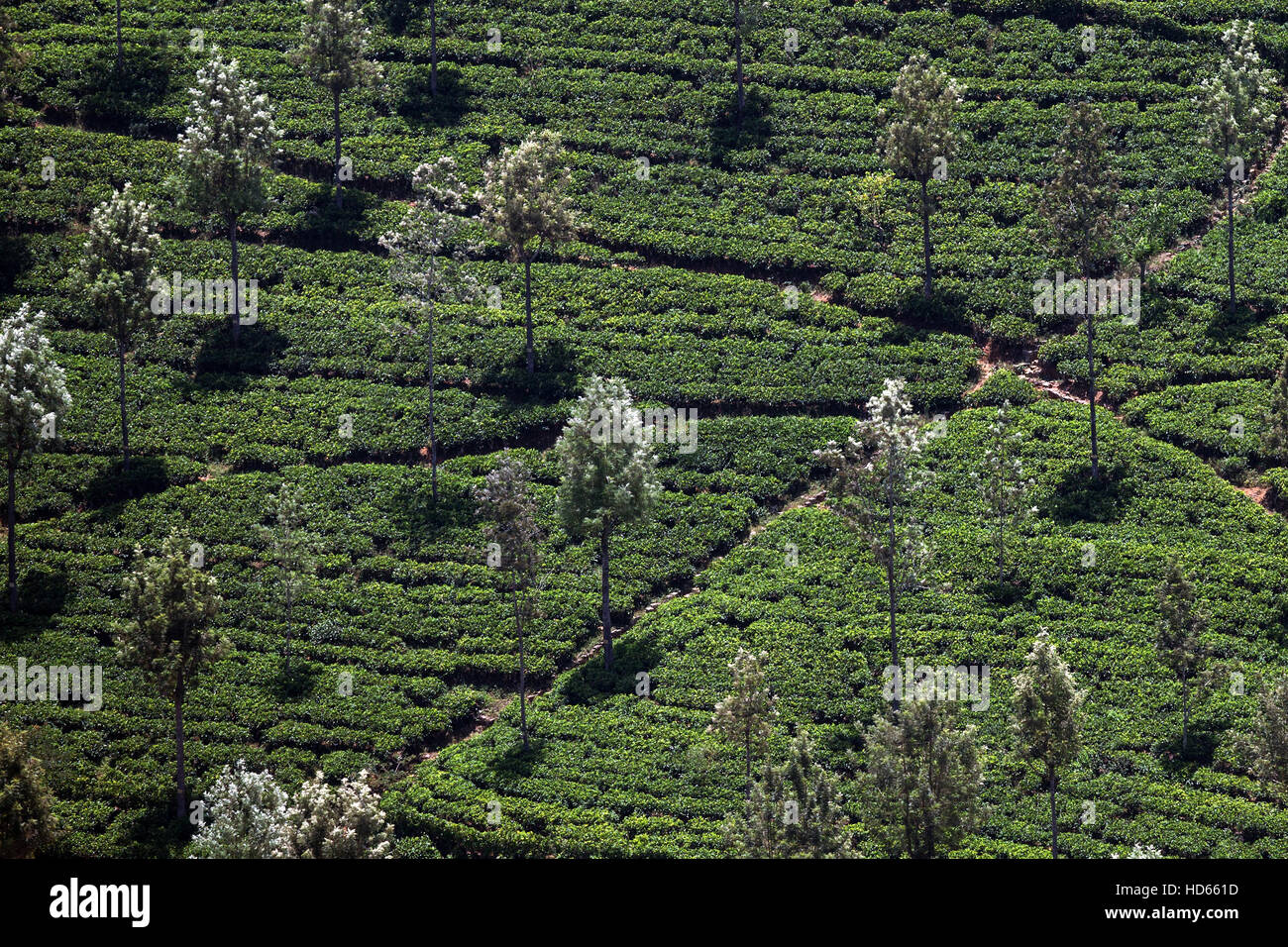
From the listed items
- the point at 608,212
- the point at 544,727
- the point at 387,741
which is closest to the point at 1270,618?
the point at 544,727

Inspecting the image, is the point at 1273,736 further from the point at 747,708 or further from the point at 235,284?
the point at 235,284

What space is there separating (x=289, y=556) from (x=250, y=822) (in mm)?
16506

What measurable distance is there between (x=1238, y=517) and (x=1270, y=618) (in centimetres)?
646

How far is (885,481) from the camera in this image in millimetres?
68750

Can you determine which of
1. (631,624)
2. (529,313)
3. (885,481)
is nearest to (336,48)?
(529,313)

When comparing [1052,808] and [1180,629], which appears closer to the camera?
[1052,808]

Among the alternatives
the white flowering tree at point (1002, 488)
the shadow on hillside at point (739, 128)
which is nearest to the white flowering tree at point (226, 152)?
the shadow on hillside at point (739, 128)

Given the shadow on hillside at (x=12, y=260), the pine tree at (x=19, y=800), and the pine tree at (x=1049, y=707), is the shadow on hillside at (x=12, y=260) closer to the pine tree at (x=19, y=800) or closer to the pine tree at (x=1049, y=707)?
Result: the pine tree at (x=19, y=800)

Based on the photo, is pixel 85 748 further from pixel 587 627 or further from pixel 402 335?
pixel 402 335

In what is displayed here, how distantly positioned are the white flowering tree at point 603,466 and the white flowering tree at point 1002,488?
15180 millimetres

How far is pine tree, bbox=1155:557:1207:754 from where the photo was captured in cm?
6812

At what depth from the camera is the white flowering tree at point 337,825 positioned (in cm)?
5775

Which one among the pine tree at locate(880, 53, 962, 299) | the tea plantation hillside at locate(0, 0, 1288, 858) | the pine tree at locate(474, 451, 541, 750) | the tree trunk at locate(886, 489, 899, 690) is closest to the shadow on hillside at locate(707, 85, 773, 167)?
the tea plantation hillside at locate(0, 0, 1288, 858)

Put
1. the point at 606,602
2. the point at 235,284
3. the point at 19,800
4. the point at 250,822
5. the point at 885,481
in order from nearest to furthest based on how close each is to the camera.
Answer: the point at 250,822 < the point at 19,800 < the point at 885,481 < the point at 606,602 < the point at 235,284
